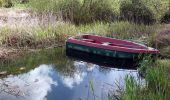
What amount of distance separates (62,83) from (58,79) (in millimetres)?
436

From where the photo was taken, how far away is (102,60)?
492 inches

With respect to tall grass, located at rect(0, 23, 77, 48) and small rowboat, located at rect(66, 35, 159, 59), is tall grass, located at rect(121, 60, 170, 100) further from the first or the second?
tall grass, located at rect(0, 23, 77, 48)

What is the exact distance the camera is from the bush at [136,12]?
1720cm

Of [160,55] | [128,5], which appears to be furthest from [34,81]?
[128,5]

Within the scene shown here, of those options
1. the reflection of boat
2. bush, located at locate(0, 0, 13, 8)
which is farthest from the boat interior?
bush, located at locate(0, 0, 13, 8)

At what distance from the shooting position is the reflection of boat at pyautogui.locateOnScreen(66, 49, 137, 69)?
1162cm

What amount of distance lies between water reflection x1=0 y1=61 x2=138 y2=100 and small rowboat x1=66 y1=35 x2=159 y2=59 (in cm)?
84

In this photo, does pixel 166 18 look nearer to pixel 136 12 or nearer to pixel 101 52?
pixel 136 12

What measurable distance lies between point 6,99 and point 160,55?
5.26 meters

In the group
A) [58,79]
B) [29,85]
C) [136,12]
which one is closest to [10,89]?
[29,85]

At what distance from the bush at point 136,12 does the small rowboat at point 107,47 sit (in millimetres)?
4312

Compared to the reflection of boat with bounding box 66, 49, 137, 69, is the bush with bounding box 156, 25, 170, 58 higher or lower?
higher

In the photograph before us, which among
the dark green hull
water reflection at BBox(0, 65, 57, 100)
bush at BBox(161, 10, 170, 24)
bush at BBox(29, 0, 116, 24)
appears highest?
bush at BBox(29, 0, 116, 24)

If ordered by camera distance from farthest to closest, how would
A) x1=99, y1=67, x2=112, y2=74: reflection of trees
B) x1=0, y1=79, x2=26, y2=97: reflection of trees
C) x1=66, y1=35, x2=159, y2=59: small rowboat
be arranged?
x1=66, y1=35, x2=159, y2=59: small rowboat
x1=99, y1=67, x2=112, y2=74: reflection of trees
x1=0, y1=79, x2=26, y2=97: reflection of trees
